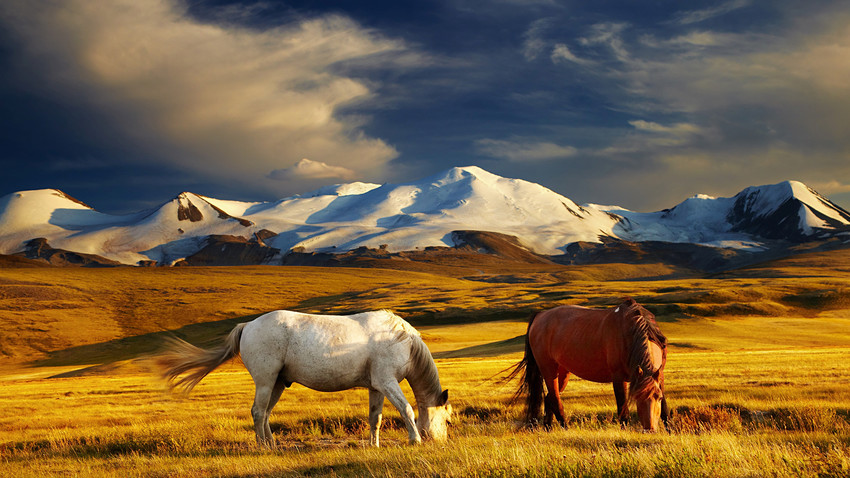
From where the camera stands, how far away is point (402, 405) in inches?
416

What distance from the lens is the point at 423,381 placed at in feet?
37.0

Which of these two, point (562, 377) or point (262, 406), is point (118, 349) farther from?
point (562, 377)

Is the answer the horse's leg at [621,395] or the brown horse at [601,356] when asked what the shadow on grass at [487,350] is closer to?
the brown horse at [601,356]

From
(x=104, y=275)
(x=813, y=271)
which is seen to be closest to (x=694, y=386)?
(x=104, y=275)

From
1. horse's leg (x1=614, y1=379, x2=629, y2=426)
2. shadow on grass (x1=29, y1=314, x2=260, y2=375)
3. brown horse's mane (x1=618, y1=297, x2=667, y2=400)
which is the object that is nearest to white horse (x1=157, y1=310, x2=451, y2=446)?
horse's leg (x1=614, y1=379, x2=629, y2=426)

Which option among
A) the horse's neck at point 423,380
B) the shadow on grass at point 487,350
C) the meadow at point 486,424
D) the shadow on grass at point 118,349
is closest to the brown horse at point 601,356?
the meadow at point 486,424

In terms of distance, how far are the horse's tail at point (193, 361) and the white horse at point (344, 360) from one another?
450 mm

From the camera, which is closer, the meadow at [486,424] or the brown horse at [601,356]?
the meadow at [486,424]

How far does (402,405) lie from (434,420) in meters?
0.95

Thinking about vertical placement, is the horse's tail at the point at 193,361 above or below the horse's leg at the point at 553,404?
above

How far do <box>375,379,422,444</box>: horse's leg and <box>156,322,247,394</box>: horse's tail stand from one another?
11.2 feet

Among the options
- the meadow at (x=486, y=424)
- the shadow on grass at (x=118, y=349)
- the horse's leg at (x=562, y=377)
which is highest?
the horse's leg at (x=562, y=377)

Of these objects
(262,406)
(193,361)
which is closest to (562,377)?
(262,406)

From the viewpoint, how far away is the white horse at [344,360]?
36.2 ft
